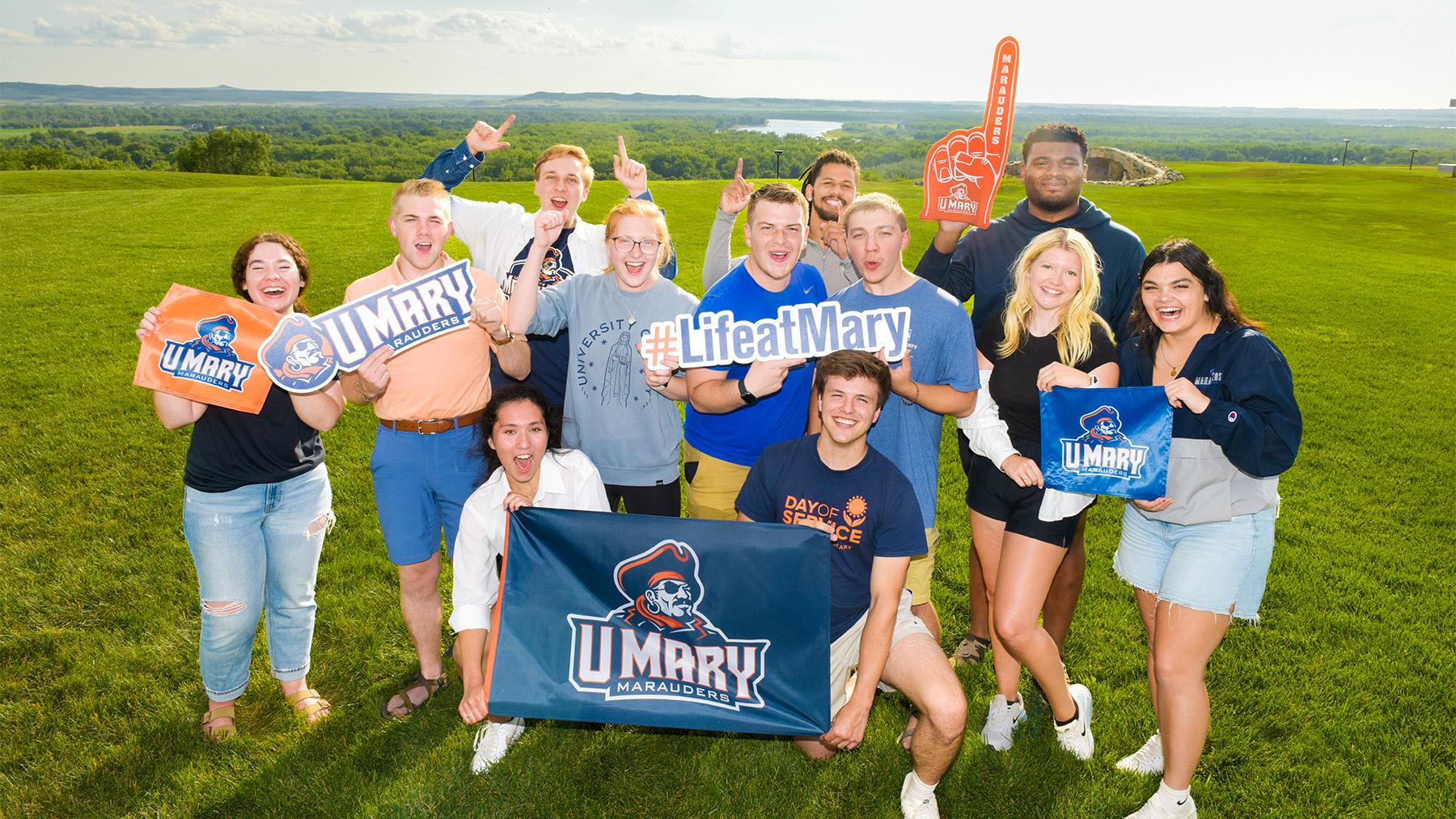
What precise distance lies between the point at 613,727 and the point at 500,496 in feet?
5.53

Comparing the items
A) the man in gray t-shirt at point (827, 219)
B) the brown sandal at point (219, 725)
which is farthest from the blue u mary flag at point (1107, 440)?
the brown sandal at point (219, 725)

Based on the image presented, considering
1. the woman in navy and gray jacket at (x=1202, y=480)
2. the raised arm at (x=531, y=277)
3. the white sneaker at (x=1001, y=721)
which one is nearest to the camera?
the woman in navy and gray jacket at (x=1202, y=480)

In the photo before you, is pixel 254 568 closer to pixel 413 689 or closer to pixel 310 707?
pixel 310 707

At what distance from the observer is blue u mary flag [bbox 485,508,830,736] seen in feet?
13.6

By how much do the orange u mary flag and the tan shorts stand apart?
136 inches

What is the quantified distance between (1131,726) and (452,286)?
16.0 ft

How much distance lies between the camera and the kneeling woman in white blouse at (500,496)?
447cm

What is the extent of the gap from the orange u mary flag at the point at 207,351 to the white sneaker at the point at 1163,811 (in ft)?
17.1

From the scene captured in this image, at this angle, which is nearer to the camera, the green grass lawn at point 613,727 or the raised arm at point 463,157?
the green grass lawn at point 613,727

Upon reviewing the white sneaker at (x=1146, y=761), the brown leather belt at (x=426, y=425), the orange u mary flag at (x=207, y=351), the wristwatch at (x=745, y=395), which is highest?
the orange u mary flag at (x=207, y=351)

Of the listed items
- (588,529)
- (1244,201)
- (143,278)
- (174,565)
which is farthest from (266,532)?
(1244,201)

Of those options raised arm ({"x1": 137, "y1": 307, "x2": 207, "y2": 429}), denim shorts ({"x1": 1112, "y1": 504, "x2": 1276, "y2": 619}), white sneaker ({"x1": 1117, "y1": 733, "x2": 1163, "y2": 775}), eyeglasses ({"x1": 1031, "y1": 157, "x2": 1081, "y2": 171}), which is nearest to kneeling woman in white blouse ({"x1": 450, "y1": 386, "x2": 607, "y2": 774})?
raised arm ({"x1": 137, "y1": 307, "x2": 207, "y2": 429})

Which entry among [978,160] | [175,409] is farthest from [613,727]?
[978,160]

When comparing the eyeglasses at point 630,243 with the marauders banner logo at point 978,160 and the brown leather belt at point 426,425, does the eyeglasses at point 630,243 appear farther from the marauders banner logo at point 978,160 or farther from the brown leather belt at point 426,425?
the marauders banner logo at point 978,160
